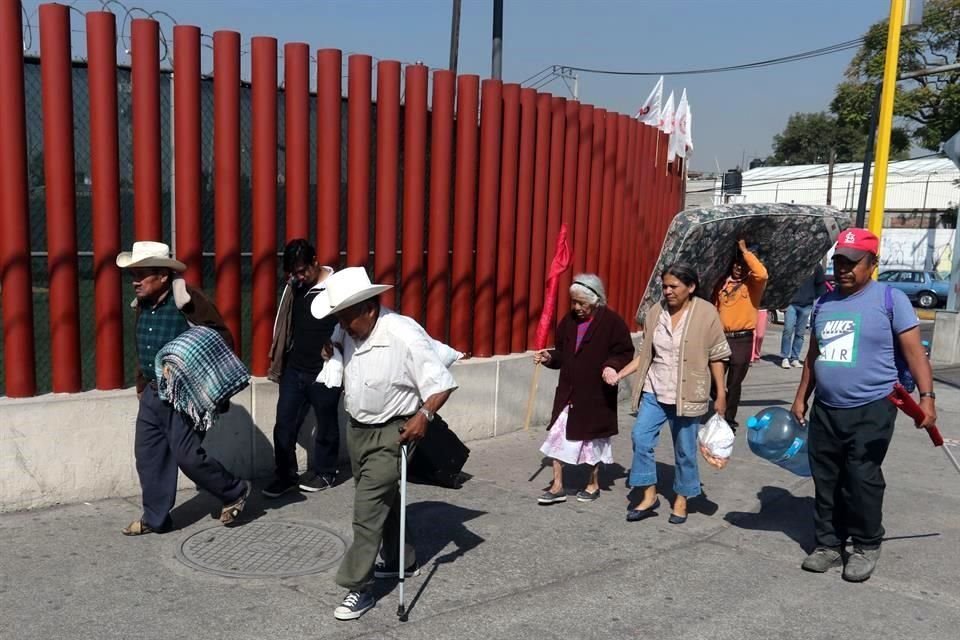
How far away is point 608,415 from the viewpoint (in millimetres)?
5766

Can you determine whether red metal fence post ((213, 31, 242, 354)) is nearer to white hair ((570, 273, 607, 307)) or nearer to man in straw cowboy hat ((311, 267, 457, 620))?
man in straw cowboy hat ((311, 267, 457, 620))

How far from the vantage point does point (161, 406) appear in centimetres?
485

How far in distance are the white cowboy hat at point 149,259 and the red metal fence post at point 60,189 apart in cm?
60

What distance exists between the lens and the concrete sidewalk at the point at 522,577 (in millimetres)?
3914

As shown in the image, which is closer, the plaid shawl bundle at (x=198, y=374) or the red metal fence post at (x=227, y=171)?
the plaid shawl bundle at (x=198, y=374)

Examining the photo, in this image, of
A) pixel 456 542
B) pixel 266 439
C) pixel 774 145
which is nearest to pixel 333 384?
pixel 456 542

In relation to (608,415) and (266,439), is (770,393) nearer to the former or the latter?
(608,415)

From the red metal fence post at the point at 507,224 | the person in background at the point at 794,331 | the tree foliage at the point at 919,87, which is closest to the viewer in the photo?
the red metal fence post at the point at 507,224

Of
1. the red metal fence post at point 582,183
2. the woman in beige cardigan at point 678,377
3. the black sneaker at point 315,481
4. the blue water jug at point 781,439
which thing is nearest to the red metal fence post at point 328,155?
the black sneaker at point 315,481

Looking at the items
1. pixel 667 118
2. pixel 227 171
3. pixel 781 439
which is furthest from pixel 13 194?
pixel 667 118

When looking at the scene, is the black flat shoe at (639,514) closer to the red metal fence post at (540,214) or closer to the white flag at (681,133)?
the red metal fence post at (540,214)

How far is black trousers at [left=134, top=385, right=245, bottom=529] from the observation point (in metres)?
4.86

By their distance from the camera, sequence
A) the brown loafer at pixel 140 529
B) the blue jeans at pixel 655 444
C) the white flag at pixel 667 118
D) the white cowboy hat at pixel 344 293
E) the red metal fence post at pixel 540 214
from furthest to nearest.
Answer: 1. the white flag at pixel 667 118
2. the red metal fence post at pixel 540 214
3. the blue jeans at pixel 655 444
4. the brown loafer at pixel 140 529
5. the white cowboy hat at pixel 344 293

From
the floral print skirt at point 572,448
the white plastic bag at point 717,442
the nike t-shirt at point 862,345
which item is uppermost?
the nike t-shirt at point 862,345
